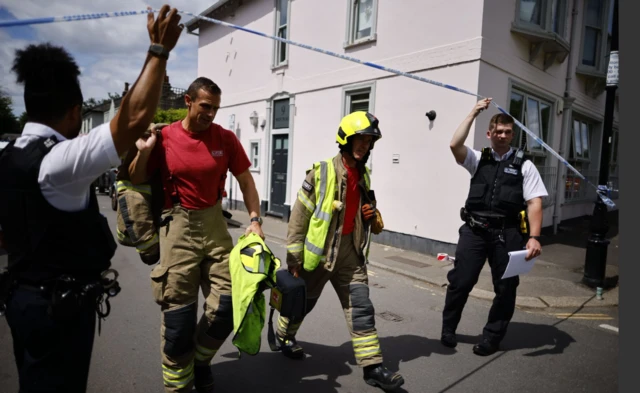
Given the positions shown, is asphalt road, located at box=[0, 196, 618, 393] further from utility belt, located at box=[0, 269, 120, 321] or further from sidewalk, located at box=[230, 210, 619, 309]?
utility belt, located at box=[0, 269, 120, 321]

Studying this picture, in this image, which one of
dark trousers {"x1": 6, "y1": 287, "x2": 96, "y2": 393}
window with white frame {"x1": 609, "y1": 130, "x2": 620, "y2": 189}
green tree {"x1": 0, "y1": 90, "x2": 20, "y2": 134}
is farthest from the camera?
window with white frame {"x1": 609, "y1": 130, "x2": 620, "y2": 189}

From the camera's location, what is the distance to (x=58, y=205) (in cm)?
155

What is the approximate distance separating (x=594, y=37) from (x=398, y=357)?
1181 centimetres

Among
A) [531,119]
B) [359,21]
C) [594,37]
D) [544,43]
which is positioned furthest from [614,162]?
[359,21]

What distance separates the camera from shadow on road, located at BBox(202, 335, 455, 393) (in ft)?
10.2

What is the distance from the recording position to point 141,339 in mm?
3848

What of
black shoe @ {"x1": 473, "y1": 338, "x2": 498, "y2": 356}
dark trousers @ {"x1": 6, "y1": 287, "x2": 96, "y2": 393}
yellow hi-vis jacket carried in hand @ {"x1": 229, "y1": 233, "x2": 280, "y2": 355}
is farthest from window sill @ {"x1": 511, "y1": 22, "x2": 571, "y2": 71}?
dark trousers @ {"x1": 6, "y1": 287, "x2": 96, "y2": 393}

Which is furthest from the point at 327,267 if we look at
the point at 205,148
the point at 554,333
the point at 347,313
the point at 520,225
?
the point at 554,333

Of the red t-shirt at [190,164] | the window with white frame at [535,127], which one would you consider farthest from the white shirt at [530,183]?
the window with white frame at [535,127]

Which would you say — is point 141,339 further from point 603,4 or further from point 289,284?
point 603,4

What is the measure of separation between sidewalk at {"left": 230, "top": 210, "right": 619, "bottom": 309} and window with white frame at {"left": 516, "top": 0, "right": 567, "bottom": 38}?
4.79 m

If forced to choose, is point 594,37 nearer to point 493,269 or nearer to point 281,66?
point 281,66

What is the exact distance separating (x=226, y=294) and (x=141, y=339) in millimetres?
1679

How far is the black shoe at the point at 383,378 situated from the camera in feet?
9.74
